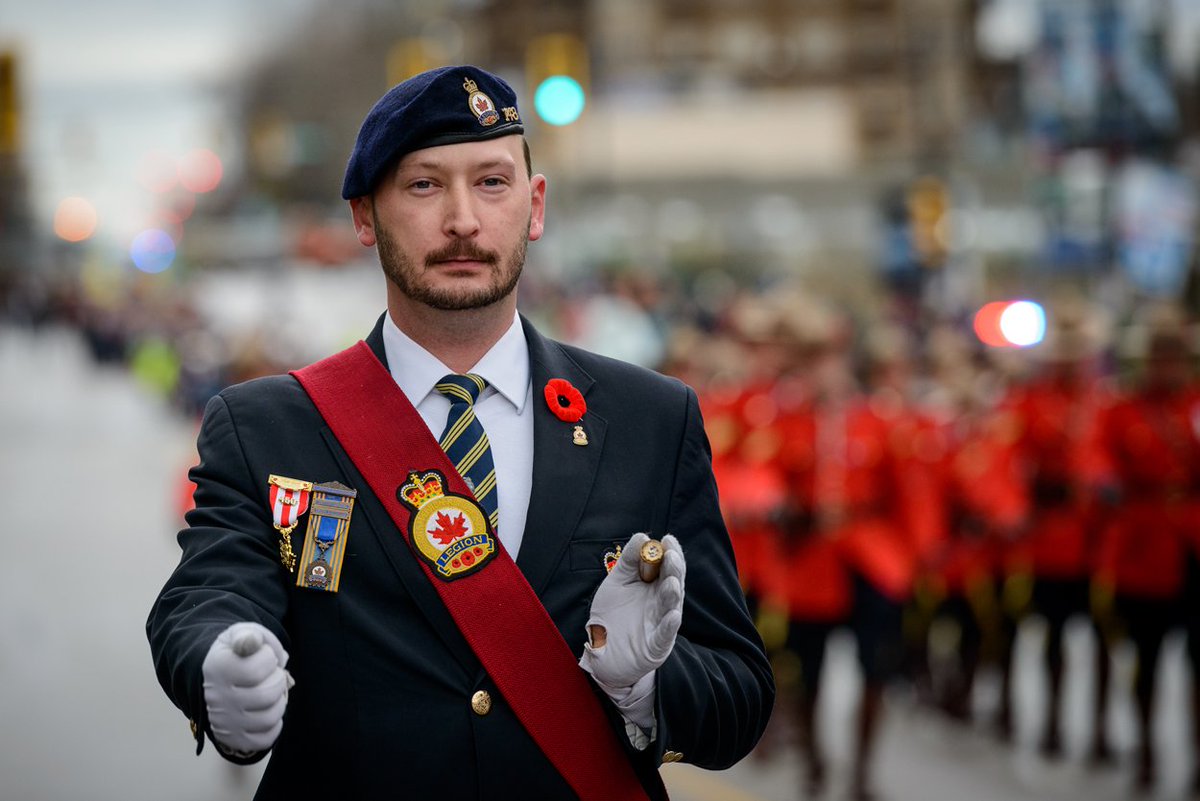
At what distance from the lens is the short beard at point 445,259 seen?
2.64m

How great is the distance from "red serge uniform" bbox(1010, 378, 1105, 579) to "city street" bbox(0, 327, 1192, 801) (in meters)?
1.06

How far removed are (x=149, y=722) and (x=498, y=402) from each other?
7705 millimetres

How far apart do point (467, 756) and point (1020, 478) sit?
24.6 ft

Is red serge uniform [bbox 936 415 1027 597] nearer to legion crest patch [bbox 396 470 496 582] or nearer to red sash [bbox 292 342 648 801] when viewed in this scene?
red sash [bbox 292 342 648 801]

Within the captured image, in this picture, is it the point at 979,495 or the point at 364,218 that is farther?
the point at 979,495

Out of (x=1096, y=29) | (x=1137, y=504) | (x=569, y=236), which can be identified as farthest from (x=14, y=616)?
(x=569, y=236)

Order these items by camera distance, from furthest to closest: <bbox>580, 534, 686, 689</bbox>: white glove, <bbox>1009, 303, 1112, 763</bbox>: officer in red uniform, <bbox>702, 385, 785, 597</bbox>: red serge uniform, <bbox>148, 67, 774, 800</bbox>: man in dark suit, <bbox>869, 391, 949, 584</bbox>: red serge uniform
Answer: <bbox>1009, 303, 1112, 763</bbox>: officer in red uniform, <bbox>869, 391, 949, 584</bbox>: red serge uniform, <bbox>702, 385, 785, 597</bbox>: red serge uniform, <bbox>148, 67, 774, 800</bbox>: man in dark suit, <bbox>580, 534, 686, 689</bbox>: white glove

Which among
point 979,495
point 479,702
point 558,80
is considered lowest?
point 979,495

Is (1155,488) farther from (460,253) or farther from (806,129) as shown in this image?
(806,129)

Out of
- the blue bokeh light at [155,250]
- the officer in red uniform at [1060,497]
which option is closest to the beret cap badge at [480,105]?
the officer in red uniform at [1060,497]

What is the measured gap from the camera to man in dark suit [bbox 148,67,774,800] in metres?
2.54

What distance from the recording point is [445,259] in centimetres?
265

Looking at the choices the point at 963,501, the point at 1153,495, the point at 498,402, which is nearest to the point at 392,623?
the point at 498,402

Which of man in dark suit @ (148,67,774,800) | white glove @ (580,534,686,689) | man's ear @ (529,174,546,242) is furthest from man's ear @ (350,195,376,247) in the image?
white glove @ (580,534,686,689)
